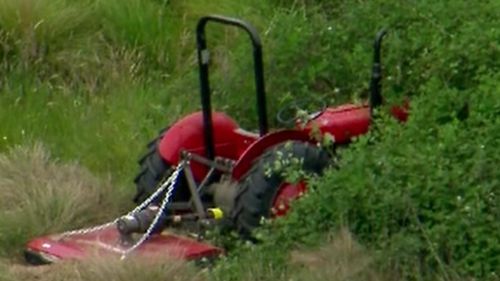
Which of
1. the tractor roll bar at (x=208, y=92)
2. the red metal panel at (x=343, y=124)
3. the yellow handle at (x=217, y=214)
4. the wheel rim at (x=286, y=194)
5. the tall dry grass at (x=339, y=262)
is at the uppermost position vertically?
the tractor roll bar at (x=208, y=92)

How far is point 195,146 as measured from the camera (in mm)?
9125

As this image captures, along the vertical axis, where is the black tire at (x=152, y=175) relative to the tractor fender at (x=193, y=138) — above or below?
below

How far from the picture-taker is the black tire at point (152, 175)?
9052 millimetres

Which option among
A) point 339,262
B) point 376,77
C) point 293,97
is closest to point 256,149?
point 376,77

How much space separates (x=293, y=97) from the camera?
10.3 meters

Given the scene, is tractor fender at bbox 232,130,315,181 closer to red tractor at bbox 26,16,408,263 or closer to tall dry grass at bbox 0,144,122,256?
red tractor at bbox 26,16,408,263

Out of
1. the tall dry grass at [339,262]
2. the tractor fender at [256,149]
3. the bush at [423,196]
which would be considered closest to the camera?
the bush at [423,196]

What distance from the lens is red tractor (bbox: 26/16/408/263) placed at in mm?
8438

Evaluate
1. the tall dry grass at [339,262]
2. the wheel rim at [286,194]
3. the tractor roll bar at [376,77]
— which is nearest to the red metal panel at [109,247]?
the wheel rim at [286,194]

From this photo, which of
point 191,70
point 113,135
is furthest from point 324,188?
point 191,70

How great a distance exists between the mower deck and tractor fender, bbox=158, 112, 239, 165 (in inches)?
21.8

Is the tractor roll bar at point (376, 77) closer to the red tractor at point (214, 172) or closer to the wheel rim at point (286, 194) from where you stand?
the red tractor at point (214, 172)

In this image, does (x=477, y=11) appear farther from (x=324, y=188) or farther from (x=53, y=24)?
(x=53, y=24)

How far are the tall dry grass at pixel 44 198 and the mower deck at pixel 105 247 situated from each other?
0.20 metres
